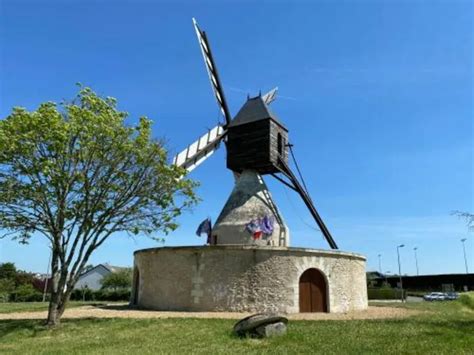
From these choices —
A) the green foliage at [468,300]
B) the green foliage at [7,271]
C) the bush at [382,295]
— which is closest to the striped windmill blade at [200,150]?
the green foliage at [468,300]

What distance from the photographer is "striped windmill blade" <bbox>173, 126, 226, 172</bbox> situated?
23031 mm

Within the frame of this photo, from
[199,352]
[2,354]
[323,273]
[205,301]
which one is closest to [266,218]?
[323,273]

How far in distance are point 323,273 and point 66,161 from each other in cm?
1249

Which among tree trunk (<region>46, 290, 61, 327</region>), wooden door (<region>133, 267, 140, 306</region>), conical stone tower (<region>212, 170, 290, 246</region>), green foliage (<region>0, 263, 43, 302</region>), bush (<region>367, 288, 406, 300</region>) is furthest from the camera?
bush (<region>367, 288, 406, 300</region>)

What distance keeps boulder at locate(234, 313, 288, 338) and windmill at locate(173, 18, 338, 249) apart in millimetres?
9891

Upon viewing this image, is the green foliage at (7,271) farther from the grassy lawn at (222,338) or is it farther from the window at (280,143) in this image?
the window at (280,143)

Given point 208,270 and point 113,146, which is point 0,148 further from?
point 208,270

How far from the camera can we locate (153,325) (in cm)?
1329

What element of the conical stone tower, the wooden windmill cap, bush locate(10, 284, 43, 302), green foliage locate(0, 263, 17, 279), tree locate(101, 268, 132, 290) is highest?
the wooden windmill cap

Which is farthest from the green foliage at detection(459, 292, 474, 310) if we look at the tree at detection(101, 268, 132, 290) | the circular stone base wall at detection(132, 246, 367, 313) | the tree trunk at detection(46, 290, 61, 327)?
the tree at detection(101, 268, 132, 290)

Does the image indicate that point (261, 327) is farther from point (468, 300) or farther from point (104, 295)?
point (104, 295)

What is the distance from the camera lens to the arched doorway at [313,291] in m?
18.6

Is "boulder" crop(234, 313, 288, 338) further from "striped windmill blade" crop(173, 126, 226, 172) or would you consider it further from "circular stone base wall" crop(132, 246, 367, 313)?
"striped windmill blade" crop(173, 126, 226, 172)

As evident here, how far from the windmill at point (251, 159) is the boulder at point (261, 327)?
989 cm
